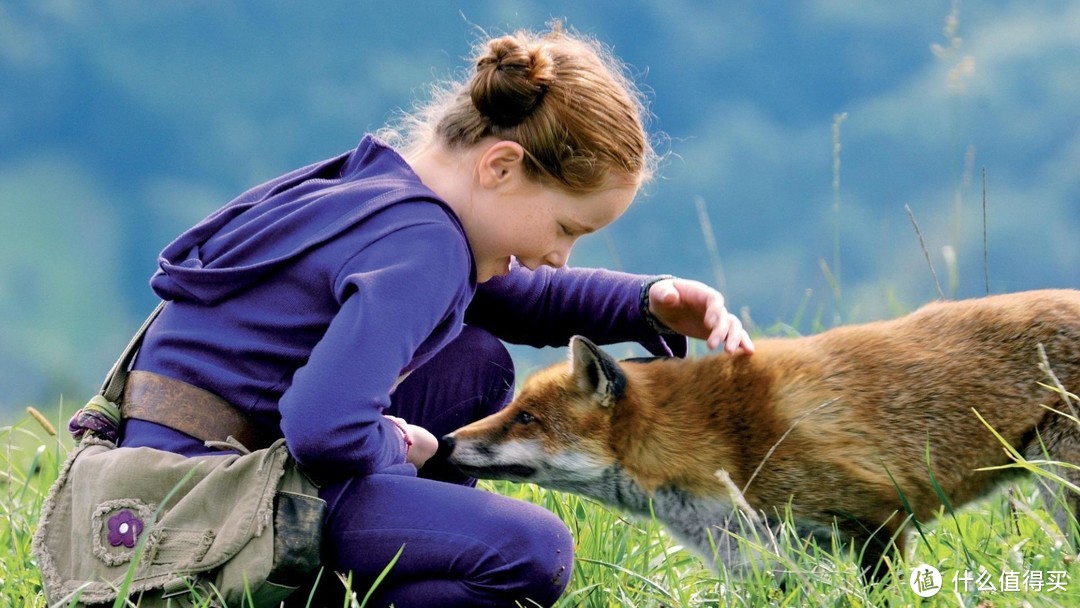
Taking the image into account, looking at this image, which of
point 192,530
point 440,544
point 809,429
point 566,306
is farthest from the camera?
point 566,306

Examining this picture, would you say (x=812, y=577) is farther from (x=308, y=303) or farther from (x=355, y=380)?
(x=308, y=303)

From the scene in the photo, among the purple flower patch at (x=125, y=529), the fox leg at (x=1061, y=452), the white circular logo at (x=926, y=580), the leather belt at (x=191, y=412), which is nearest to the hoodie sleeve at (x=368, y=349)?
the leather belt at (x=191, y=412)

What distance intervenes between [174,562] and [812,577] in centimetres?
182

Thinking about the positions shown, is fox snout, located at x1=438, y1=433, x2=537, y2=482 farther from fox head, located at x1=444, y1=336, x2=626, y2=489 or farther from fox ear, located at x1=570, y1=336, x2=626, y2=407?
fox ear, located at x1=570, y1=336, x2=626, y2=407

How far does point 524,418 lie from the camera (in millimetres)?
3844

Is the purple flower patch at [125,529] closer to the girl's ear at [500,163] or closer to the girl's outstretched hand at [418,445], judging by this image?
the girl's outstretched hand at [418,445]

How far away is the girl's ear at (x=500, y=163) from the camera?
126 inches

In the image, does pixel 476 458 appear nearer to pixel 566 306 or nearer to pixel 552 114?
pixel 566 306

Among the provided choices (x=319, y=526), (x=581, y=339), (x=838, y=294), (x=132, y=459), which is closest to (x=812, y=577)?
(x=581, y=339)

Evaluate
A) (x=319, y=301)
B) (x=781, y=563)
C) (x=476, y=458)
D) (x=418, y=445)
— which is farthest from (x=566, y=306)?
(x=319, y=301)

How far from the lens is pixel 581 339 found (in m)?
3.60

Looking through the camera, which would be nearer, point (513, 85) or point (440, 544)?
point (440, 544)

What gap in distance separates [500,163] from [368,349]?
84 cm

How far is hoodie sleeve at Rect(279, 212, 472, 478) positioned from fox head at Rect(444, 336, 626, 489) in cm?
80
